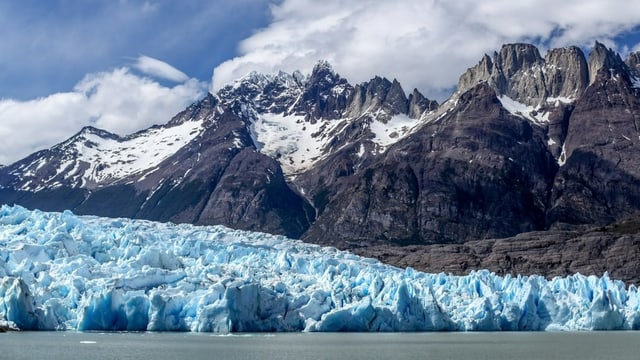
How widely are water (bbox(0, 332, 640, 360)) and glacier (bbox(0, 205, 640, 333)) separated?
7.49 feet

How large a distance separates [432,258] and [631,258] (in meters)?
32.6

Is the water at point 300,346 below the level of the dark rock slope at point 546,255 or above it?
below

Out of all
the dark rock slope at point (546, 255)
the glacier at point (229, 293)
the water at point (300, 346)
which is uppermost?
the dark rock slope at point (546, 255)

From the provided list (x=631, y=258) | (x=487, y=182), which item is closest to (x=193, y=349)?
(x=631, y=258)

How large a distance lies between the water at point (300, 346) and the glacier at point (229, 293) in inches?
89.8

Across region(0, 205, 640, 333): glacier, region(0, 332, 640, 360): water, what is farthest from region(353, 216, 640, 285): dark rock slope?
region(0, 332, 640, 360): water

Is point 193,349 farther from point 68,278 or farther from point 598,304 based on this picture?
point 598,304

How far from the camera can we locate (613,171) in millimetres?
192250

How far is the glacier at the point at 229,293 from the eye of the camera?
194ft

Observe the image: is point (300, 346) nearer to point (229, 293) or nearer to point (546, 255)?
point (229, 293)

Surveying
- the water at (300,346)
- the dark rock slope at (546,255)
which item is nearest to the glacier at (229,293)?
the water at (300,346)

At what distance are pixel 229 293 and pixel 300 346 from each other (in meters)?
9.86

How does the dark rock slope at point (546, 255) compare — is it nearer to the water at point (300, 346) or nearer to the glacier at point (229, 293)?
the glacier at point (229, 293)

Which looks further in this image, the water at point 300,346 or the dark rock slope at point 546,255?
the dark rock slope at point 546,255
